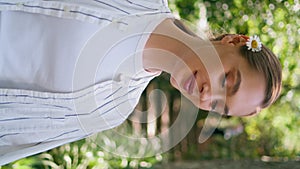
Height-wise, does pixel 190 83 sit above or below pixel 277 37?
below

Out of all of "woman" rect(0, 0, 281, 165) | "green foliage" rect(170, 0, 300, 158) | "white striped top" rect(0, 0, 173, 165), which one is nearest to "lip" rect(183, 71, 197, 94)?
"woman" rect(0, 0, 281, 165)

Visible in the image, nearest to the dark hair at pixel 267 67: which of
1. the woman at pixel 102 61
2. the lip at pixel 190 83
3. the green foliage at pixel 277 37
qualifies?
the woman at pixel 102 61

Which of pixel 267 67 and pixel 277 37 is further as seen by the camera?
pixel 277 37

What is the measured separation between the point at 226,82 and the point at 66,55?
0.29 meters

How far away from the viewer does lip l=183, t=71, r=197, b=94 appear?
2.80ft

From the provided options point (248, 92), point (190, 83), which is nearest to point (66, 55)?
point (190, 83)

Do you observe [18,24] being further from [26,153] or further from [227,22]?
[227,22]

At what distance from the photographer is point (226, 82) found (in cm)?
87

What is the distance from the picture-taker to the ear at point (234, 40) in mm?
918

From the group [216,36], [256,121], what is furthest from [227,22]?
[216,36]

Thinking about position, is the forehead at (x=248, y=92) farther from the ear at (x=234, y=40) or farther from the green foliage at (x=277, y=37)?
the green foliage at (x=277, y=37)

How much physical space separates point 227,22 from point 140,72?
144 cm

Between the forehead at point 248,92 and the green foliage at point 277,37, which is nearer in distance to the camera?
the forehead at point 248,92

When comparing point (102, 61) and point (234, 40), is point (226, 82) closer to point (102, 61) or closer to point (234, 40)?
point (234, 40)
